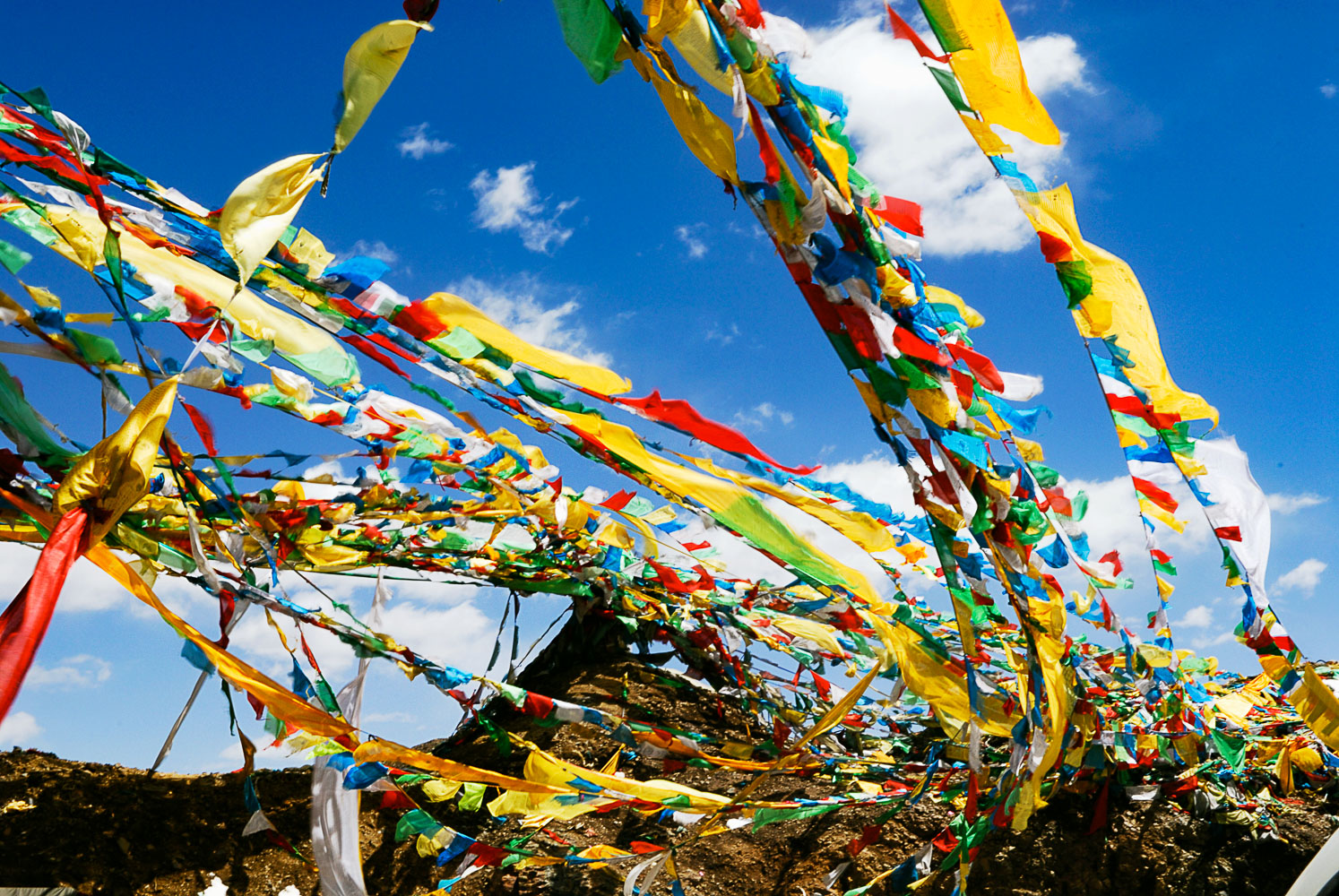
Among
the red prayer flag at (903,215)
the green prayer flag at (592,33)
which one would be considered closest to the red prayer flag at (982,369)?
the red prayer flag at (903,215)

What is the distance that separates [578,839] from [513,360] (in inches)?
93.7

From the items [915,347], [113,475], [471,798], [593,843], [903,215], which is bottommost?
[593,843]

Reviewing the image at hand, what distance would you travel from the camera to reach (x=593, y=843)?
12.1ft

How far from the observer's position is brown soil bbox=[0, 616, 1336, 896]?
10.5 feet

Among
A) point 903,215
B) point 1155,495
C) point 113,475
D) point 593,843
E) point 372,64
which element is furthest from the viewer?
point 593,843

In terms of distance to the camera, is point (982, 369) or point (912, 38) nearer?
point (912, 38)

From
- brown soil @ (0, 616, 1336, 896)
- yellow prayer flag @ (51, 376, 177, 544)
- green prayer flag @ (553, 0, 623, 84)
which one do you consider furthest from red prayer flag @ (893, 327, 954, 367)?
brown soil @ (0, 616, 1336, 896)

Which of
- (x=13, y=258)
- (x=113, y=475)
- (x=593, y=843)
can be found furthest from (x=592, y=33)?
(x=593, y=843)

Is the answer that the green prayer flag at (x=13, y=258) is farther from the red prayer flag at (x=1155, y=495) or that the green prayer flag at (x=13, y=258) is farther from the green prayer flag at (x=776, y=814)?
the red prayer flag at (x=1155, y=495)

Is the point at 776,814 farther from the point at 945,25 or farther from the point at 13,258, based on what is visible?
the point at 13,258

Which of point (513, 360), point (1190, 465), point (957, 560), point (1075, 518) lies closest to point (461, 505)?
point (513, 360)

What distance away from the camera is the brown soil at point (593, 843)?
321 centimetres

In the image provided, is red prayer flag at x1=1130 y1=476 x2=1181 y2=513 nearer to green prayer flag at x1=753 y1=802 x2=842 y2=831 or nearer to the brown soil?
green prayer flag at x1=753 y1=802 x2=842 y2=831

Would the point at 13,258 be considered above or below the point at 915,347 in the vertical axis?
above
